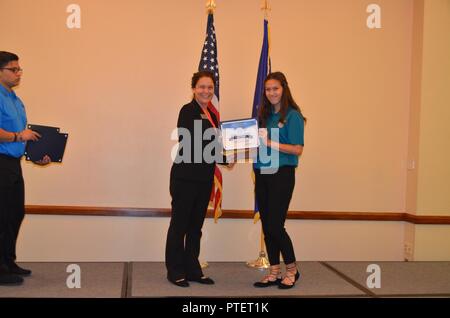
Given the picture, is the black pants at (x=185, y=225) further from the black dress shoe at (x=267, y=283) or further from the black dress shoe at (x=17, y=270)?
the black dress shoe at (x=17, y=270)

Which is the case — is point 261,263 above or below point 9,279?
below

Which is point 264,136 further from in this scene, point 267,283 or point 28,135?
point 28,135

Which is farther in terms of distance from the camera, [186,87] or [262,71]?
[186,87]

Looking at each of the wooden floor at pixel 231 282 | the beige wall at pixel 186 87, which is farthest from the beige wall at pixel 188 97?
the wooden floor at pixel 231 282

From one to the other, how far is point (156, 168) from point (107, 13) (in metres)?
1.48

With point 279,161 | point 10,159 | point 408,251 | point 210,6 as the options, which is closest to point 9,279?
point 10,159

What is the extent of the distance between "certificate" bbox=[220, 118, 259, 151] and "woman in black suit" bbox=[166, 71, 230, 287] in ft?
0.50

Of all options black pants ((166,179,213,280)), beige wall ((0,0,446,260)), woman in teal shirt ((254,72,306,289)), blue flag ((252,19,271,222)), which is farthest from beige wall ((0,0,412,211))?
woman in teal shirt ((254,72,306,289))

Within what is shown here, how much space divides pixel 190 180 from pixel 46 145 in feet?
3.44

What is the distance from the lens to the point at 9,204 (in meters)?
3.33

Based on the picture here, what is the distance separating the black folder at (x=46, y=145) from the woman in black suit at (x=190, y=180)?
83cm

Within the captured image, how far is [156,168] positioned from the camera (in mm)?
4547

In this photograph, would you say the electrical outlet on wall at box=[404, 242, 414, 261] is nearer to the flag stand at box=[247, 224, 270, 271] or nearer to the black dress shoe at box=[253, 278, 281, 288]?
the flag stand at box=[247, 224, 270, 271]

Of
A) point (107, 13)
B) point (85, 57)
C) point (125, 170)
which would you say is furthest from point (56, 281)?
point (107, 13)
